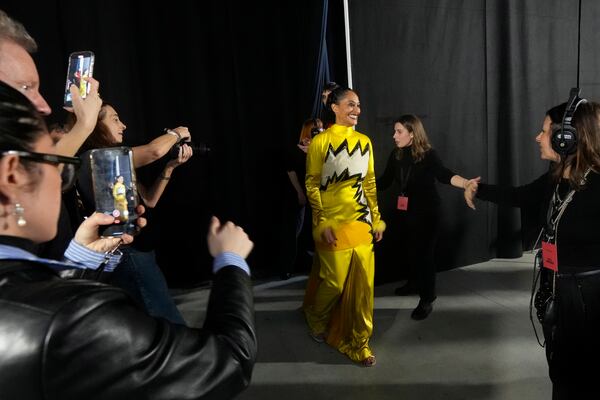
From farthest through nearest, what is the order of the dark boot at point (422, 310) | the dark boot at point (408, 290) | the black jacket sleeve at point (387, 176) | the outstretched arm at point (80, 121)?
the dark boot at point (408, 290)
the black jacket sleeve at point (387, 176)
the dark boot at point (422, 310)
the outstretched arm at point (80, 121)

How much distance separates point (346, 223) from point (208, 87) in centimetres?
185

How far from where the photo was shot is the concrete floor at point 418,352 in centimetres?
234

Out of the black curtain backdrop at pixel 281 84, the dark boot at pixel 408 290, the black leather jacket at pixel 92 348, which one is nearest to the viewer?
the black leather jacket at pixel 92 348

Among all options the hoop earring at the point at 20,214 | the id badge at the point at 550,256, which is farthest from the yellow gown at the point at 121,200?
the id badge at the point at 550,256

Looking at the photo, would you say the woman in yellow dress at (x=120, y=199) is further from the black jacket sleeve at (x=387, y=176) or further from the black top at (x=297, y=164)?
the black top at (x=297, y=164)

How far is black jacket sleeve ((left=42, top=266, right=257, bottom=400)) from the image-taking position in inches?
24.0

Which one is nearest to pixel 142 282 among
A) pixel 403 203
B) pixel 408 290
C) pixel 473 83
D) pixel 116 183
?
pixel 116 183

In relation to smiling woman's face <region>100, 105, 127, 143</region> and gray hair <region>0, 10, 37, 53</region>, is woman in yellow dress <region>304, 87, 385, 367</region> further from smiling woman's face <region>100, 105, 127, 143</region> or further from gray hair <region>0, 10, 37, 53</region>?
gray hair <region>0, 10, 37, 53</region>

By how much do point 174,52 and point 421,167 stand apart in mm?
2089

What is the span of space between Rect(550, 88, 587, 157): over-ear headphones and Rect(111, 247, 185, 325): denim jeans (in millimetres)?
1623

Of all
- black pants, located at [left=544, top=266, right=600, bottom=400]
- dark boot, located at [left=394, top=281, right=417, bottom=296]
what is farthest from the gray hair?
dark boot, located at [left=394, top=281, right=417, bottom=296]

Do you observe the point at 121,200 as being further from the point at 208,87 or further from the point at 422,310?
the point at 208,87

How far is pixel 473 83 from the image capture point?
4270 mm

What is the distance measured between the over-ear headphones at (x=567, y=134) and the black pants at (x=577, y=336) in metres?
0.44
